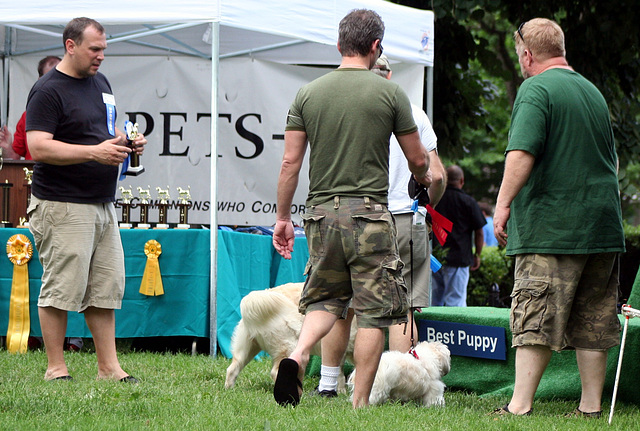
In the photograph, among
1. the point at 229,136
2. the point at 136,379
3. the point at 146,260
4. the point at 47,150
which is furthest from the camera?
the point at 229,136

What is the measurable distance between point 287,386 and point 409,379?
0.91m

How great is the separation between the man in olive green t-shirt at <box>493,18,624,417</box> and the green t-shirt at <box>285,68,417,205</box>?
58 cm

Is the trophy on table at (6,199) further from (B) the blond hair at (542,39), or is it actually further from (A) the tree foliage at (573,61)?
(A) the tree foliage at (573,61)

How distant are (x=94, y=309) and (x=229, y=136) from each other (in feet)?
13.2

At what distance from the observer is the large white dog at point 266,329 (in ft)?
15.9

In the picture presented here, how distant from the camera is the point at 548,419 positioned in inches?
151

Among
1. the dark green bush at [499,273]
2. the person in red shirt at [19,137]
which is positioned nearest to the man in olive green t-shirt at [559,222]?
the person in red shirt at [19,137]

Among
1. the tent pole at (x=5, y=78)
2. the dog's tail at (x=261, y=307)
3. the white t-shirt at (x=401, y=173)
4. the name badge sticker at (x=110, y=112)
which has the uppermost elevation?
the tent pole at (x=5, y=78)

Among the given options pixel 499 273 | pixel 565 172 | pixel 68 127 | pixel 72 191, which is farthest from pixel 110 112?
pixel 499 273

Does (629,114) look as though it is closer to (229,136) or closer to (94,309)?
(229,136)

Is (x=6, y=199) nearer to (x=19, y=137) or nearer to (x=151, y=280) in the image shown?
(x=19, y=137)

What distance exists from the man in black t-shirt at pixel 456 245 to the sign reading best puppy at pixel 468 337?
406 cm

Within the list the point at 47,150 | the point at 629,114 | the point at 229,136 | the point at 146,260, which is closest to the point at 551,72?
the point at 47,150

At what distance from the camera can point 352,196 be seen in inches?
150
